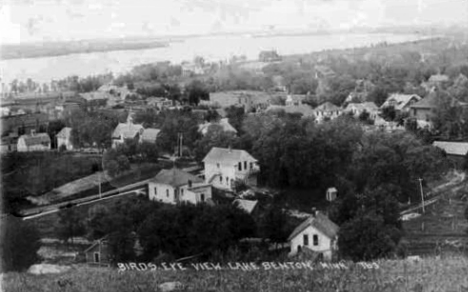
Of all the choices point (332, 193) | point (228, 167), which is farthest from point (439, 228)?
point (228, 167)

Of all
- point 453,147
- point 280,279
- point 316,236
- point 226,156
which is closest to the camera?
point 280,279

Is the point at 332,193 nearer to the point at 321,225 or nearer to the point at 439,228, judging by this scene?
the point at 321,225

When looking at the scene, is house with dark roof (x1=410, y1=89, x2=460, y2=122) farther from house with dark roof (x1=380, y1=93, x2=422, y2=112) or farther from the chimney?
the chimney

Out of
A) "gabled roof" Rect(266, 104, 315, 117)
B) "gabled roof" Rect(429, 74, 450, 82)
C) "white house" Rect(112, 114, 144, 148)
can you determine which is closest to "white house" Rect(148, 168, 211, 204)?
"white house" Rect(112, 114, 144, 148)

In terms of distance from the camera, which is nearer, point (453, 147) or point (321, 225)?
point (321, 225)

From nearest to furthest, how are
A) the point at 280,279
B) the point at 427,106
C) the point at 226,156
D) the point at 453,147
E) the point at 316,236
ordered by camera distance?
the point at 280,279 → the point at 316,236 → the point at 226,156 → the point at 453,147 → the point at 427,106

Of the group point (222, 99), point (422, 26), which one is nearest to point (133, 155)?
point (222, 99)
